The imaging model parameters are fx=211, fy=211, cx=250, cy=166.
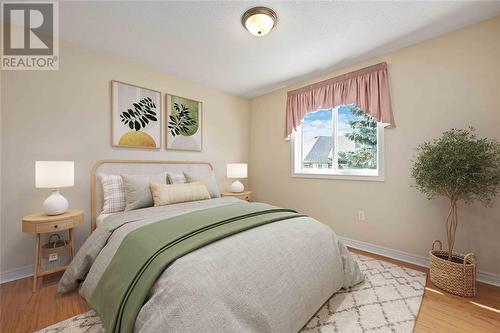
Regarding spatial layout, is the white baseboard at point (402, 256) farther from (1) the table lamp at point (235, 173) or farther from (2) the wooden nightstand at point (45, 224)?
(2) the wooden nightstand at point (45, 224)

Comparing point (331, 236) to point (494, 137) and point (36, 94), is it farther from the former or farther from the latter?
point (36, 94)

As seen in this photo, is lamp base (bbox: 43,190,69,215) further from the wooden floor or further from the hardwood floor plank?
the hardwood floor plank

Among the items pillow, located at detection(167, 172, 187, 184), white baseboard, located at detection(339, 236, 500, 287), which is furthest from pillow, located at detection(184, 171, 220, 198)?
white baseboard, located at detection(339, 236, 500, 287)

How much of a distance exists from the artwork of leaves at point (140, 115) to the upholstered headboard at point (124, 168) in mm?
497

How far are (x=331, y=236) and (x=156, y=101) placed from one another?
2822 millimetres

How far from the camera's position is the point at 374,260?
2.47 meters

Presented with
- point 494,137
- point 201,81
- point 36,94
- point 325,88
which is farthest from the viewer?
point 201,81

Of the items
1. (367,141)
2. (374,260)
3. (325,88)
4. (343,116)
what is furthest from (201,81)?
(374,260)

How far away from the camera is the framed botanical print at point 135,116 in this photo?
267 centimetres

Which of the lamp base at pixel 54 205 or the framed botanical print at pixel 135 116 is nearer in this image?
the lamp base at pixel 54 205

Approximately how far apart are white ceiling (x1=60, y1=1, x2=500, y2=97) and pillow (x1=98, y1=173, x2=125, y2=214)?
5.10 feet

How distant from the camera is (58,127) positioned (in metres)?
2.30

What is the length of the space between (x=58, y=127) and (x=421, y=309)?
381 centimetres

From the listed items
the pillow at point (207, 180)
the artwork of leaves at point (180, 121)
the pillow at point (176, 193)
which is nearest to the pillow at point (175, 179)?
the pillow at point (207, 180)
